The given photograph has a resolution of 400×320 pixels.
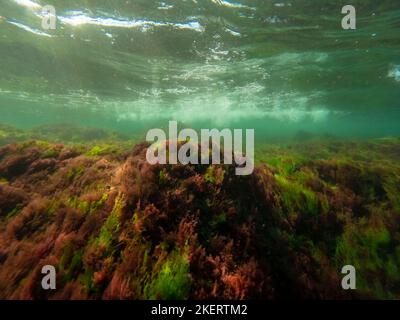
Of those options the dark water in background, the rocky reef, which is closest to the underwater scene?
the rocky reef

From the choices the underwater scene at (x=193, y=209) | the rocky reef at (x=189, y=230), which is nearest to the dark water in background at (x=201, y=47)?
the underwater scene at (x=193, y=209)

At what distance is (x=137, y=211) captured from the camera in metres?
4.25

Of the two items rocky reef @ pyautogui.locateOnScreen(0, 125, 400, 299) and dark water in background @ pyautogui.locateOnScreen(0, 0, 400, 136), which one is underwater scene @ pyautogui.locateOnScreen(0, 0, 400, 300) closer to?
rocky reef @ pyautogui.locateOnScreen(0, 125, 400, 299)

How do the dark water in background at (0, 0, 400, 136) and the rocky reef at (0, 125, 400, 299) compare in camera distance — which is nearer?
the rocky reef at (0, 125, 400, 299)

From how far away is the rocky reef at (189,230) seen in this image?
11.3ft

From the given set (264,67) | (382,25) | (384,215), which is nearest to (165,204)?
(384,215)

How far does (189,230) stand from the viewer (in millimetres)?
4020

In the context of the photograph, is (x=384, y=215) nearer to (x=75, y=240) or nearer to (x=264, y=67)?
(x=75, y=240)

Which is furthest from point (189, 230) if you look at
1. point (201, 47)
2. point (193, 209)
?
point (201, 47)

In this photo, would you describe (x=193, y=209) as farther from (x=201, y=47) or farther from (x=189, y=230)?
(x=201, y=47)

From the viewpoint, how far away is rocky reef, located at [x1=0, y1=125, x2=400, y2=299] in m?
3.45

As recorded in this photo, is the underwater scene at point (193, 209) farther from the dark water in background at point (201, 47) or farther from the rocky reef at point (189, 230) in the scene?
the dark water in background at point (201, 47)

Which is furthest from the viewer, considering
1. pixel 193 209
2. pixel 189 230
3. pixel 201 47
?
pixel 201 47

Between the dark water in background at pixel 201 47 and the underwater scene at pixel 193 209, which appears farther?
the dark water in background at pixel 201 47
